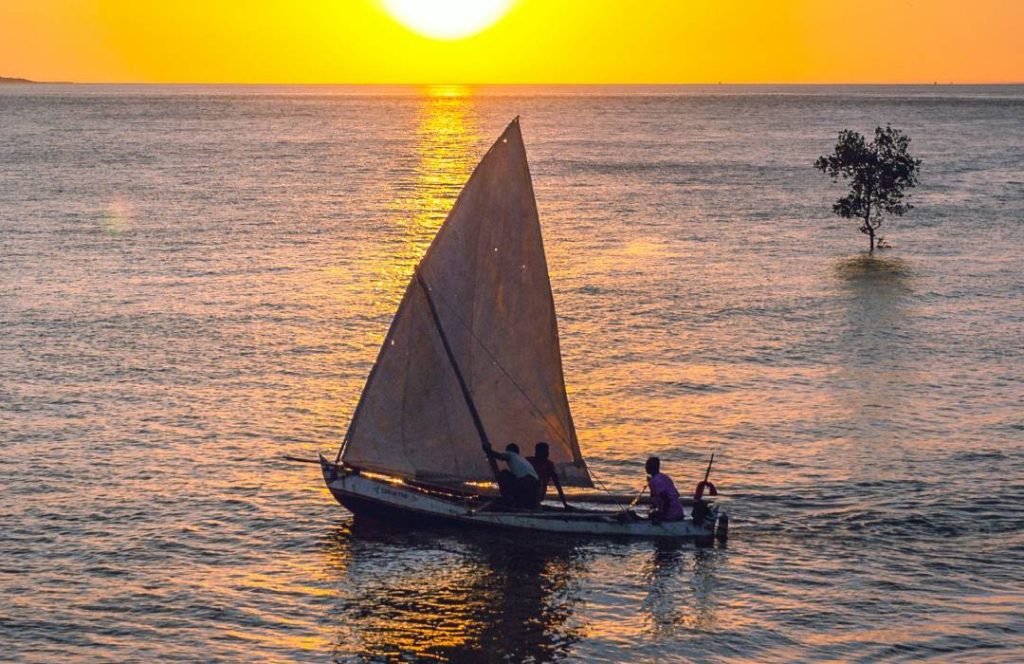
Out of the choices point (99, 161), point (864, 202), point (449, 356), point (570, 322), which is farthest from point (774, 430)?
point (99, 161)

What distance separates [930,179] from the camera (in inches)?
5315

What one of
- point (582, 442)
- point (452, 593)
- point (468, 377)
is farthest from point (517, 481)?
point (582, 442)

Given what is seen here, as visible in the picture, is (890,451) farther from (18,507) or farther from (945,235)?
(945,235)

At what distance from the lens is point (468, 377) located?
3516 centimetres

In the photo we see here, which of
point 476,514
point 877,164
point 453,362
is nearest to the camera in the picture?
point 476,514

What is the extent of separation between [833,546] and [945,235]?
63.5 metres

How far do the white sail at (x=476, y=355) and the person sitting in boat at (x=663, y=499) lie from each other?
8.09 feet

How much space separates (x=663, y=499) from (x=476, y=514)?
441cm

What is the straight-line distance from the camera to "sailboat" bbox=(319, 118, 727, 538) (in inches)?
1332

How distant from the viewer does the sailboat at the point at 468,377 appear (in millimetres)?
33844

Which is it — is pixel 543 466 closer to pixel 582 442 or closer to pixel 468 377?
pixel 468 377

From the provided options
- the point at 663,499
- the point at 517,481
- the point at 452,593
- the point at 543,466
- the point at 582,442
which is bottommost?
the point at 452,593

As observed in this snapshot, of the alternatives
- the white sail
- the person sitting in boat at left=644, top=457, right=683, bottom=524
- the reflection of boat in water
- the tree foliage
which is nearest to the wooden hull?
the person sitting in boat at left=644, top=457, right=683, bottom=524

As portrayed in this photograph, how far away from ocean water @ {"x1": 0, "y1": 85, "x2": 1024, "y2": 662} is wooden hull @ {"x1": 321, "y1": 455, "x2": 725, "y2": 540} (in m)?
0.41
